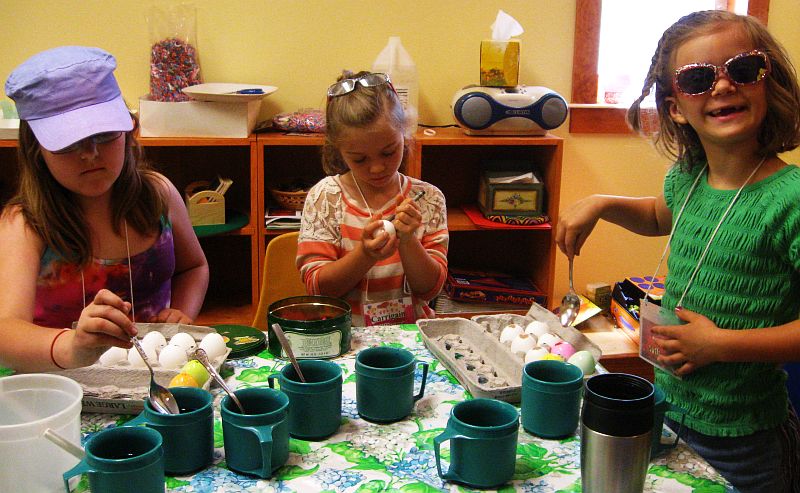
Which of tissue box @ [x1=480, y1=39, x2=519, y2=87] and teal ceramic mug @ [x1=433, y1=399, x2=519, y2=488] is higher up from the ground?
tissue box @ [x1=480, y1=39, x2=519, y2=87]

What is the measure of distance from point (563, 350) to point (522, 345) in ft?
0.23

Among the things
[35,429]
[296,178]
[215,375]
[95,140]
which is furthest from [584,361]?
[296,178]

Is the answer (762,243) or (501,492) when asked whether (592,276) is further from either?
(501,492)

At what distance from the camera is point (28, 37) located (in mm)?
2691

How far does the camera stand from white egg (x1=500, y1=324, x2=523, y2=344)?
53.6 inches

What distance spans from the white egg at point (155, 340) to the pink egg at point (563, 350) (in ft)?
2.21

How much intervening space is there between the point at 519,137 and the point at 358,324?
1.23 meters

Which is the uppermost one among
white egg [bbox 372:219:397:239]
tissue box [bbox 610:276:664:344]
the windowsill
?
the windowsill

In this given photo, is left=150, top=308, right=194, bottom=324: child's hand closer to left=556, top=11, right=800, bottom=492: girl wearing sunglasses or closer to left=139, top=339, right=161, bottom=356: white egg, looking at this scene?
left=139, top=339, right=161, bottom=356: white egg

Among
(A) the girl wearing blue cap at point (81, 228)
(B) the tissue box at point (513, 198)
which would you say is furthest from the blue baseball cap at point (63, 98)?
(B) the tissue box at point (513, 198)

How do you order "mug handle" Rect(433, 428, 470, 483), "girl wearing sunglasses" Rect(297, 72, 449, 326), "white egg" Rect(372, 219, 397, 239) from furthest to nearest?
"girl wearing sunglasses" Rect(297, 72, 449, 326)
"white egg" Rect(372, 219, 397, 239)
"mug handle" Rect(433, 428, 470, 483)

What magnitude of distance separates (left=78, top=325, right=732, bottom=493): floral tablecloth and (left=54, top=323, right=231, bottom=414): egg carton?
0.06 ft

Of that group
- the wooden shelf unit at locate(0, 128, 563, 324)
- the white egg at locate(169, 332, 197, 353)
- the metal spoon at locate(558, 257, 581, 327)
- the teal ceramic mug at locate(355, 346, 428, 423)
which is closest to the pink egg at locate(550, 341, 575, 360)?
the metal spoon at locate(558, 257, 581, 327)

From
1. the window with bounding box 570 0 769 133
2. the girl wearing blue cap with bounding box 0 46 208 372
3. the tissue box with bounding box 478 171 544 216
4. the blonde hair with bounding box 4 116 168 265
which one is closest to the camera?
the girl wearing blue cap with bounding box 0 46 208 372
